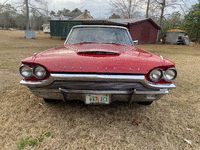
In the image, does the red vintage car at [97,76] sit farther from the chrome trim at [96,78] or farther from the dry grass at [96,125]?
the dry grass at [96,125]

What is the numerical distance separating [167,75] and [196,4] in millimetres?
24496

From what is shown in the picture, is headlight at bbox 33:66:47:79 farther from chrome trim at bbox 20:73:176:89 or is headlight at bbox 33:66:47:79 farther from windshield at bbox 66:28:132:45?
windshield at bbox 66:28:132:45

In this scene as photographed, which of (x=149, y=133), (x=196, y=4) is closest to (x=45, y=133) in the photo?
(x=149, y=133)

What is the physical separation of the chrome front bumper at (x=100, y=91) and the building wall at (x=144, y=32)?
15.8 m

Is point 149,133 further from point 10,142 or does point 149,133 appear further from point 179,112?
point 10,142

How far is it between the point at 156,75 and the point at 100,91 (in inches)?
31.6

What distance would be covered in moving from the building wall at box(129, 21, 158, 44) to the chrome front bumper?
1584cm

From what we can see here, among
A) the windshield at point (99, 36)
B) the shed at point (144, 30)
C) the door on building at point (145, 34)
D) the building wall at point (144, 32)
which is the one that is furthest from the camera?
the door on building at point (145, 34)

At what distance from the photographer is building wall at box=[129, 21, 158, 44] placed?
56.3 ft

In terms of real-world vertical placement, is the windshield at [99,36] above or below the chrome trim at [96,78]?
above

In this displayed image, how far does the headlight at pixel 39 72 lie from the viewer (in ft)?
6.21

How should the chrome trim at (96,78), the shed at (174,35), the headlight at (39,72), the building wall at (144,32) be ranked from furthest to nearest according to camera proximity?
the shed at (174,35)
the building wall at (144,32)
the headlight at (39,72)
the chrome trim at (96,78)

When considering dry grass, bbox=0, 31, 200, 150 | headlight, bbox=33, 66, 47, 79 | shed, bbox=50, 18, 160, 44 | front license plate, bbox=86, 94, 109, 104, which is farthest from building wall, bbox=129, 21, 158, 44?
headlight, bbox=33, 66, 47, 79

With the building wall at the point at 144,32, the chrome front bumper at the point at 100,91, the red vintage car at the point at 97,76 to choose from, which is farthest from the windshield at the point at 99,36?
the building wall at the point at 144,32
